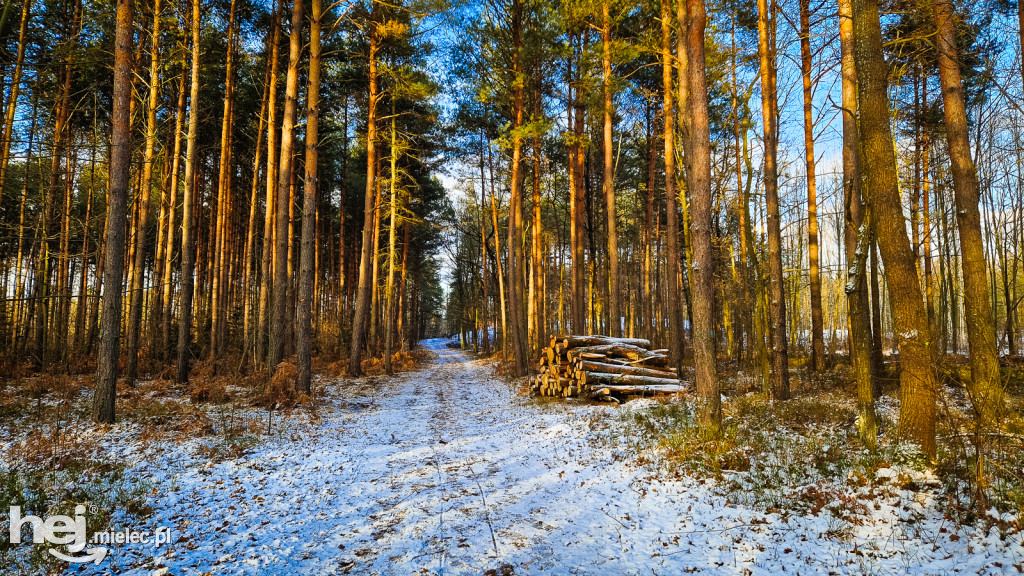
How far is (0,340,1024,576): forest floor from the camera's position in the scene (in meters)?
3.35

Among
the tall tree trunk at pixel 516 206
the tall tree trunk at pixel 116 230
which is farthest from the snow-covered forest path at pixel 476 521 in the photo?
the tall tree trunk at pixel 516 206

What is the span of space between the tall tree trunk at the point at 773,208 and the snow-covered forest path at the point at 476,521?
4968 mm

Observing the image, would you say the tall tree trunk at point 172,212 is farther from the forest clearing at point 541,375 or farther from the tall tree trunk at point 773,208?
the tall tree trunk at point 773,208

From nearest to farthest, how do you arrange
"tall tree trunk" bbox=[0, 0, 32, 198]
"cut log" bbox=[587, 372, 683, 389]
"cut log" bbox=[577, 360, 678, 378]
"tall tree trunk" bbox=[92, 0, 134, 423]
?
"tall tree trunk" bbox=[92, 0, 134, 423] → "tall tree trunk" bbox=[0, 0, 32, 198] → "cut log" bbox=[587, 372, 683, 389] → "cut log" bbox=[577, 360, 678, 378]

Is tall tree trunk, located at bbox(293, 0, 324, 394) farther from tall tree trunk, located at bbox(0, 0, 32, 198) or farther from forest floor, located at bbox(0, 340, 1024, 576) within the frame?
tall tree trunk, located at bbox(0, 0, 32, 198)

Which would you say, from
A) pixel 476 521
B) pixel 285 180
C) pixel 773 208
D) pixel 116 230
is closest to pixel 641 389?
pixel 773 208

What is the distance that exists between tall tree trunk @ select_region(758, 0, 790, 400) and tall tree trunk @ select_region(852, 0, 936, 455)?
4.19 metres

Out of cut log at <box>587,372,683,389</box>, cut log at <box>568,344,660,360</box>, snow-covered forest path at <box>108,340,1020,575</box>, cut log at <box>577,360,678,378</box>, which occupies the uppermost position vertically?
cut log at <box>568,344,660,360</box>

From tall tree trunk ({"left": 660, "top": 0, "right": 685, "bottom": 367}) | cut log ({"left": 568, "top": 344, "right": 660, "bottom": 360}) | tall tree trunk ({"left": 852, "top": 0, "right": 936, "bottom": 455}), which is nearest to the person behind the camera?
tall tree trunk ({"left": 852, "top": 0, "right": 936, "bottom": 455})

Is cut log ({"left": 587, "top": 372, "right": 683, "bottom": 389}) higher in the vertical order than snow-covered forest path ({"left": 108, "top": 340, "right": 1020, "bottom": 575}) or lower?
higher

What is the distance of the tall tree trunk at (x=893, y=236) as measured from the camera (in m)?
4.93

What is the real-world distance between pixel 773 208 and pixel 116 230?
1231cm

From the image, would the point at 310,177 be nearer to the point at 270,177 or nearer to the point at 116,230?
the point at 116,230

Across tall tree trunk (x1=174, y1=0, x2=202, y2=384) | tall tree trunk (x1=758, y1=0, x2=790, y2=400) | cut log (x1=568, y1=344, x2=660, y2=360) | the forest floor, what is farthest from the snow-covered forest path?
tall tree trunk (x1=174, y1=0, x2=202, y2=384)
